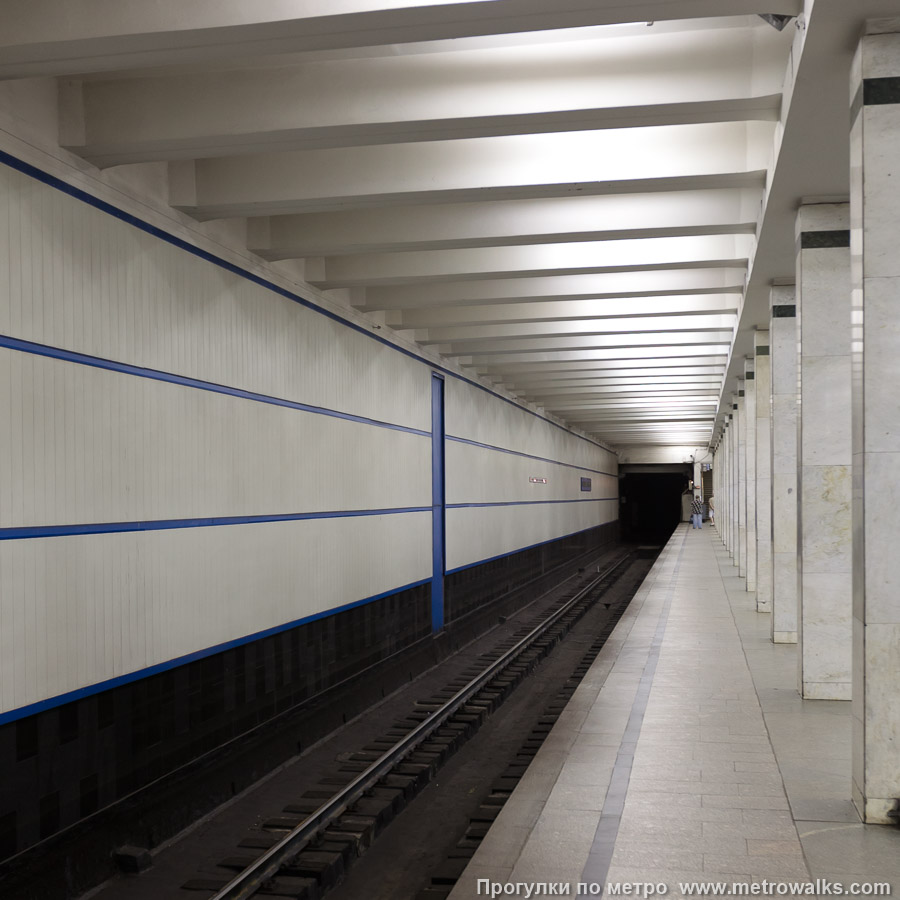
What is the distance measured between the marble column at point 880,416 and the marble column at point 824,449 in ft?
8.88

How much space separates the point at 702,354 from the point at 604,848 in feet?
42.2

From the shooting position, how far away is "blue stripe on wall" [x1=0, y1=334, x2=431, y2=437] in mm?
5953

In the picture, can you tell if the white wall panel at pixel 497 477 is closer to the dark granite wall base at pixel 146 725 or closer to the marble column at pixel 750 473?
the marble column at pixel 750 473

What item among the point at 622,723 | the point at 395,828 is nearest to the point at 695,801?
the point at 622,723

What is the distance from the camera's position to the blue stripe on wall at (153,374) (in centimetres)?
595

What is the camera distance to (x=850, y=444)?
7727 millimetres

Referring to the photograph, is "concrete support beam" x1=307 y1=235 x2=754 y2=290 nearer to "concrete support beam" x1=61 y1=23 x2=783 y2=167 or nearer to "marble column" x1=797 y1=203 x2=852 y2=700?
"marble column" x1=797 y1=203 x2=852 y2=700

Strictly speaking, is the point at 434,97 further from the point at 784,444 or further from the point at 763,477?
the point at 763,477

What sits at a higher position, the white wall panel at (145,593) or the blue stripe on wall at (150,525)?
the blue stripe on wall at (150,525)

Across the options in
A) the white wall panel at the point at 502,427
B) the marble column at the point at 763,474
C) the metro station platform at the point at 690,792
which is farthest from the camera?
the white wall panel at the point at 502,427

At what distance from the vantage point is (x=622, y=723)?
758 cm

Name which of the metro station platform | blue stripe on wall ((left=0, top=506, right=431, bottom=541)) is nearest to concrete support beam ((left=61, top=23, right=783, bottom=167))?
blue stripe on wall ((left=0, top=506, right=431, bottom=541))

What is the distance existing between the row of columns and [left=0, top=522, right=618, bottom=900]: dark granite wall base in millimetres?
4737

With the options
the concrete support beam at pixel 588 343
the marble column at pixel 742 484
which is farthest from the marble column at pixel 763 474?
the marble column at pixel 742 484
